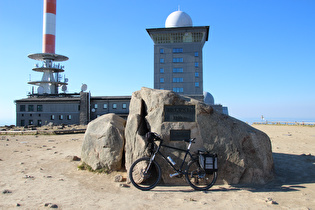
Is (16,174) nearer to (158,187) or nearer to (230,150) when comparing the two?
(158,187)

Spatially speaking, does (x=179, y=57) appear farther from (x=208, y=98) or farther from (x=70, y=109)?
(x=70, y=109)

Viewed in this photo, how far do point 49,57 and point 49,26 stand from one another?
7363 mm

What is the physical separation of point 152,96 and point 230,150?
297 cm

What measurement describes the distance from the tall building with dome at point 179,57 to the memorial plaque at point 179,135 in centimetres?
4924

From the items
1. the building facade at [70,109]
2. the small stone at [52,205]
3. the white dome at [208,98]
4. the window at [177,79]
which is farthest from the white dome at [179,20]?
the small stone at [52,205]

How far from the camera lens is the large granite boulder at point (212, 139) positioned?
7.09 m

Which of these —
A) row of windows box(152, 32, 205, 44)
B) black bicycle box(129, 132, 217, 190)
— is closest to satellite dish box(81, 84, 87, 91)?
row of windows box(152, 32, 205, 44)

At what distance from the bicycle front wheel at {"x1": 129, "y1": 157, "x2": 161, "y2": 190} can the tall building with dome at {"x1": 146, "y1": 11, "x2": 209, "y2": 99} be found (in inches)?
1968

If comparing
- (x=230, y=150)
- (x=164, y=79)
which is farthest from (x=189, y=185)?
(x=164, y=79)

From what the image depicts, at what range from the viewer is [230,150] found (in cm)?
717

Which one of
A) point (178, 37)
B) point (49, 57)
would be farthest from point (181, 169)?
point (49, 57)

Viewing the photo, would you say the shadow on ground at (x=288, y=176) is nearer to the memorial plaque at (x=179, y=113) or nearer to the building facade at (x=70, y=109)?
the memorial plaque at (x=179, y=113)

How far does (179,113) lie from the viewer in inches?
294

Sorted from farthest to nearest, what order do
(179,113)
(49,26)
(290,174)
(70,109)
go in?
1. (49,26)
2. (70,109)
3. (290,174)
4. (179,113)
